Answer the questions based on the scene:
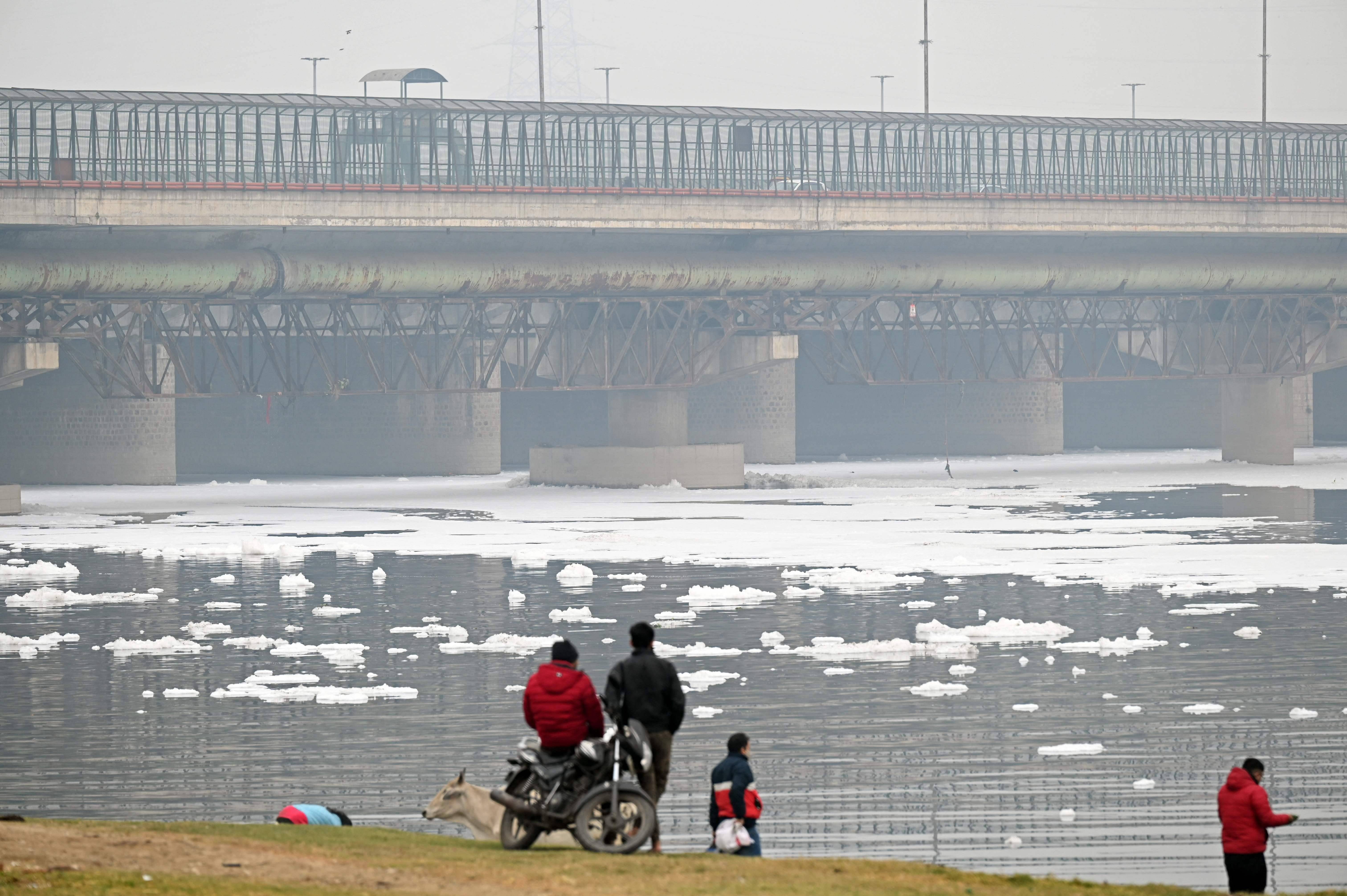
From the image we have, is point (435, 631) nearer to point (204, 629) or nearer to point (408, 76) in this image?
point (204, 629)

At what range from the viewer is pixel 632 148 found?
213 ft

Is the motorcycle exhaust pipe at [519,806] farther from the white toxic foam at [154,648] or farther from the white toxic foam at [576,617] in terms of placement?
the white toxic foam at [576,617]

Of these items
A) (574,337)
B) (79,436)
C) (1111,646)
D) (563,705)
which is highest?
(574,337)

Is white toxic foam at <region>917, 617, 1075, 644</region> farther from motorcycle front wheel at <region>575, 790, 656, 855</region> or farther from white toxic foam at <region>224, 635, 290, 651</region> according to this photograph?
motorcycle front wheel at <region>575, 790, 656, 855</region>

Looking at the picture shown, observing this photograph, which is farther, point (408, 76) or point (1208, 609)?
point (408, 76)

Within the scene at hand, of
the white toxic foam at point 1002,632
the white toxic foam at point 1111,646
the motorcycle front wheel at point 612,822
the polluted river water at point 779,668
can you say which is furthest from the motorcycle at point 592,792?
the white toxic foam at point 1002,632

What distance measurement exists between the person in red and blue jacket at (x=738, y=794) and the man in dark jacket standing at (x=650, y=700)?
1.38 feet

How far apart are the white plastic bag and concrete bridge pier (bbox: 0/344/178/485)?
54949mm

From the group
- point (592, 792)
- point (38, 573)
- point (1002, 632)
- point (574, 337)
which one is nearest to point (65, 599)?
point (38, 573)

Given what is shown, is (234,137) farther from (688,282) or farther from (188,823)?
(188,823)

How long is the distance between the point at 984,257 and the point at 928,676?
1857 inches

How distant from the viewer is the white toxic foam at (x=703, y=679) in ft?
71.4

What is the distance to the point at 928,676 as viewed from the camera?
2258 centimetres

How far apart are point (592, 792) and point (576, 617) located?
15016 mm
